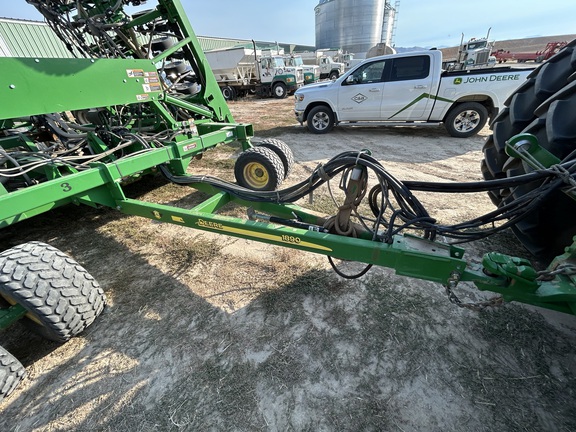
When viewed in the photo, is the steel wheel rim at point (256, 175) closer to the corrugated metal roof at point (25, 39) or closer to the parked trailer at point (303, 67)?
the parked trailer at point (303, 67)

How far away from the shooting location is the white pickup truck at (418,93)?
664 cm

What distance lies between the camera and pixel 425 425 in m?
1.62

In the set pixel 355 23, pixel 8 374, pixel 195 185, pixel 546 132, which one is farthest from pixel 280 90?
pixel 355 23

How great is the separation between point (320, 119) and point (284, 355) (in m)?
7.44

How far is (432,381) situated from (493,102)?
737 centimetres

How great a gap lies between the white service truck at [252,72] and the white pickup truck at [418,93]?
10.3 meters

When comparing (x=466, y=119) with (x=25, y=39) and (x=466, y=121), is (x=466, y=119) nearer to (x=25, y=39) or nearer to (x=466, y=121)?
(x=466, y=121)

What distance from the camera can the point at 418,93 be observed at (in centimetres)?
700

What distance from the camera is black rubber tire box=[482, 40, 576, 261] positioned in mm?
1705

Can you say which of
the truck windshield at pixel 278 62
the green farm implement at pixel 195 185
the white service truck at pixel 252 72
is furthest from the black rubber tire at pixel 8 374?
the truck windshield at pixel 278 62

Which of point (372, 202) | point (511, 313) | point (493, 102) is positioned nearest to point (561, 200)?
point (511, 313)

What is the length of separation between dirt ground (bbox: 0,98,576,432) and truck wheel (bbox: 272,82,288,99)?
16.4 meters

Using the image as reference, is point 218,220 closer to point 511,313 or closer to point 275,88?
point 511,313

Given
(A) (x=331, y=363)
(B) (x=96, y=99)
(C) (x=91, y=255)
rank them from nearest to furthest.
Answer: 1. (A) (x=331, y=363)
2. (B) (x=96, y=99)
3. (C) (x=91, y=255)
